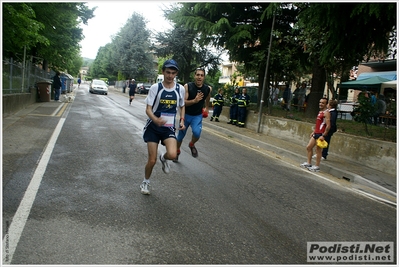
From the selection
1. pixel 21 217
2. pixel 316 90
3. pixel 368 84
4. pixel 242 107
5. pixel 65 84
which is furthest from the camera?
pixel 65 84

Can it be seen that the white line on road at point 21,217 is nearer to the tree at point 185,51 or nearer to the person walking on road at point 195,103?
the person walking on road at point 195,103

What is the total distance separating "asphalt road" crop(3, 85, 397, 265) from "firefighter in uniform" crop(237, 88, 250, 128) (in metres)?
8.09

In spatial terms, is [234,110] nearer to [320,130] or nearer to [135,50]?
[320,130]

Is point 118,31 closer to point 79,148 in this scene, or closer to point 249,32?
point 249,32

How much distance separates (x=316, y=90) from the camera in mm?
14539

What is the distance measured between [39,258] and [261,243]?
7.23 feet

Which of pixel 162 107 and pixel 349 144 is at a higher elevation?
pixel 162 107

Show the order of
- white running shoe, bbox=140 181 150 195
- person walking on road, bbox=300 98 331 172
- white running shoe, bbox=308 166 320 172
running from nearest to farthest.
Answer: white running shoe, bbox=140 181 150 195 < person walking on road, bbox=300 98 331 172 < white running shoe, bbox=308 166 320 172

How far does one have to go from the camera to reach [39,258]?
3139 mm

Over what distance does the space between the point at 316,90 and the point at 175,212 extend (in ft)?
38.0

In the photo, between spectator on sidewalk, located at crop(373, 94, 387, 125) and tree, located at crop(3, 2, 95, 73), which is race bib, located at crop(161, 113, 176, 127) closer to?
spectator on sidewalk, located at crop(373, 94, 387, 125)

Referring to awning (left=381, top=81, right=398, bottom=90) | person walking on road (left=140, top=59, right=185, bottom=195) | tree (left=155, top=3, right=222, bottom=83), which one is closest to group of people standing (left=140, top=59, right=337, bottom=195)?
person walking on road (left=140, top=59, right=185, bottom=195)

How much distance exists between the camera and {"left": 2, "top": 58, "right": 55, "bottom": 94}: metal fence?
1359 centimetres

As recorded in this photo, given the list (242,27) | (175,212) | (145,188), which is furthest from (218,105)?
(175,212)
